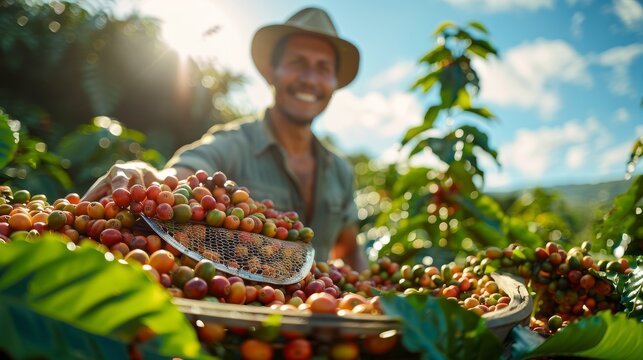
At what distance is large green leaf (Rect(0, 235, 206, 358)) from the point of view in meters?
0.61

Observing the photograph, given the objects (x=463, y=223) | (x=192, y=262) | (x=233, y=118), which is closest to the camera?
(x=192, y=262)

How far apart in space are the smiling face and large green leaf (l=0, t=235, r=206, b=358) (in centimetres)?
270

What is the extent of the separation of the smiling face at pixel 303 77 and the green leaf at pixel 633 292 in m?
2.37

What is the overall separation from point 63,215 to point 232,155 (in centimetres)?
187

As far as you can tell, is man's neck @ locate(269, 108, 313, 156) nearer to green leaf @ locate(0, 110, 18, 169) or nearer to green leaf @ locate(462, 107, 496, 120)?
green leaf @ locate(462, 107, 496, 120)

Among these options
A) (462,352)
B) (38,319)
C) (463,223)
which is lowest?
(463,223)

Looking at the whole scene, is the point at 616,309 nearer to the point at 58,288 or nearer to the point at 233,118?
the point at 58,288

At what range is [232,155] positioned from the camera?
296 cm

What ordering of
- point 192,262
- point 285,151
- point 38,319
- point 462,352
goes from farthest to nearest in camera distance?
1. point 285,151
2. point 192,262
3. point 462,352
4. point 38,319

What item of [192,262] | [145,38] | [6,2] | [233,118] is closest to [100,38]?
[145,38]

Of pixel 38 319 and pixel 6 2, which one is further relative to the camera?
pixel 6 2

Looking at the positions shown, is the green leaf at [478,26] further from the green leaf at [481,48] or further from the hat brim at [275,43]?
the hat brim at [275,43]

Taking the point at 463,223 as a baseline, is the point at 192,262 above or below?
above

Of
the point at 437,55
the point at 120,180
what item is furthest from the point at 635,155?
the point at 120,180
